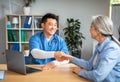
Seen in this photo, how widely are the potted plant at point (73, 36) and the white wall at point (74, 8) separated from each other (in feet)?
0.83

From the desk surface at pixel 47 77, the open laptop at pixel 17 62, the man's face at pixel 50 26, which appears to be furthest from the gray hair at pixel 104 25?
the man's face at pixel 50 26

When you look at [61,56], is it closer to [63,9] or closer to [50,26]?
[50,26]

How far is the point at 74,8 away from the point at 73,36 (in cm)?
79

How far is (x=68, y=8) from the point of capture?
5.14 metres

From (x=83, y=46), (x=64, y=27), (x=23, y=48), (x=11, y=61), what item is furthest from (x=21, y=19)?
(x=11, y=61)

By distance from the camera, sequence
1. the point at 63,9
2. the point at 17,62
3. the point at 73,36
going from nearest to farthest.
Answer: the point at 17,62 → the point at 73,36 → the point at 63,9

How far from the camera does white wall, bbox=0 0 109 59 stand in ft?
16.5

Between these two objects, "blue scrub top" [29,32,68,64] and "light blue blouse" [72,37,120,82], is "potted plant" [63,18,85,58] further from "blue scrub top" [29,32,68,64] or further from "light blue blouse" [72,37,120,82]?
"light blue blouse" [72,37,120,82]

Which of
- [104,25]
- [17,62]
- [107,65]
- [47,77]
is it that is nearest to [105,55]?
[107,65]

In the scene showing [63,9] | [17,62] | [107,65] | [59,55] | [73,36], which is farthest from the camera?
[63,9]

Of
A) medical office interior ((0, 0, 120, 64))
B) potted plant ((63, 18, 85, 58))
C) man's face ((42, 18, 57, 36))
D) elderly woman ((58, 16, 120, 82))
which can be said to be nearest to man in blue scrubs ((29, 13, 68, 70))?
man's face ((42, 18, 57, 36))

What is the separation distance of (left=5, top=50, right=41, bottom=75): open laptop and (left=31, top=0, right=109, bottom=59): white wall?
3.22 metres

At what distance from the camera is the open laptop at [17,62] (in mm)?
1807

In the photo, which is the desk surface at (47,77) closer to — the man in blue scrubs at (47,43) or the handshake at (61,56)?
the handshake at (61,56)
